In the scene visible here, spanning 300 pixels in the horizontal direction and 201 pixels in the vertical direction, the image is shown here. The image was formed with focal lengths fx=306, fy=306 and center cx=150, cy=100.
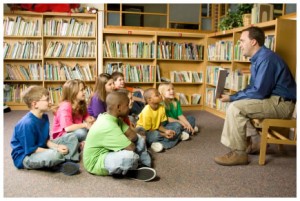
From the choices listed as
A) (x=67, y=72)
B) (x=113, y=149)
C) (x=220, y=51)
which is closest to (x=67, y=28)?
(x=67, y=72)

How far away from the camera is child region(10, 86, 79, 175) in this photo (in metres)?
2.16

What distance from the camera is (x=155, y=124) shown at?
3.06 m

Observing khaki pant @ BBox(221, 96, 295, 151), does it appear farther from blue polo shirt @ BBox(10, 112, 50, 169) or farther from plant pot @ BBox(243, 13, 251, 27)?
plant pot @ BBox(243, 13, 251, 27)

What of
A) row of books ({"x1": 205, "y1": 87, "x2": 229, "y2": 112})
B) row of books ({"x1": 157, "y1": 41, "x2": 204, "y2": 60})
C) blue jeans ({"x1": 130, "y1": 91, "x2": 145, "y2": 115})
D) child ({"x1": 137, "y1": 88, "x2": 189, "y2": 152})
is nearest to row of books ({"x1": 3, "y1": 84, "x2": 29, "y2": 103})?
blue jeans ({"x1": 130, "y1": 91, "x2": 145, "y2": 115})

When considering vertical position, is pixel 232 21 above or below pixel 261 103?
above

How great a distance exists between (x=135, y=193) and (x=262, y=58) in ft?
5.02

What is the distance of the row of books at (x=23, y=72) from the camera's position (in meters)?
5.00

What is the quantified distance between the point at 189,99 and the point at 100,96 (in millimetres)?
2703

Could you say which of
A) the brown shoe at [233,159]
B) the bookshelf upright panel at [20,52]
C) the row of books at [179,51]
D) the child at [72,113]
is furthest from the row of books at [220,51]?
the bookshelf upright panel at [20,52]

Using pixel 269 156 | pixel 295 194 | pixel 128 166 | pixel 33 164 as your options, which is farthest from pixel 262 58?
pixel 33 164

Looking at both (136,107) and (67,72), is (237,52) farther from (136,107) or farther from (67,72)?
(67,72)

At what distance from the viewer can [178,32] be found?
533 cm

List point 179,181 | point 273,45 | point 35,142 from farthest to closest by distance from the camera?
point 273,45
point 35,142
point 179,181

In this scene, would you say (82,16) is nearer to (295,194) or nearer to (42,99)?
(42,99)
